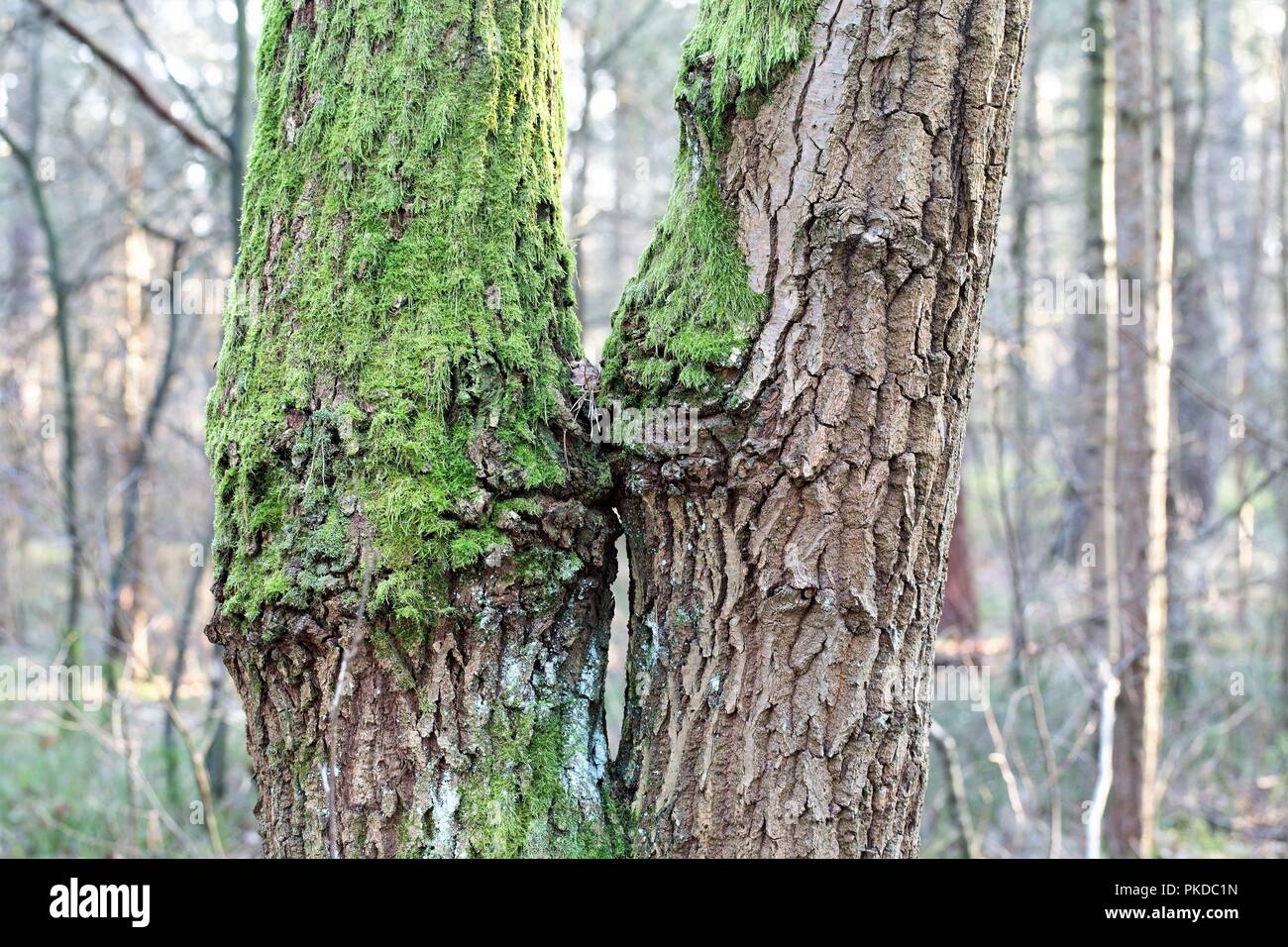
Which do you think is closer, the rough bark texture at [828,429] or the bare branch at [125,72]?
the rough bark texture at [828,429]

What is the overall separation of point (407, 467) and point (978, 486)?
6704 mm

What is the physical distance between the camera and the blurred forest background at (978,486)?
4828 millimetres

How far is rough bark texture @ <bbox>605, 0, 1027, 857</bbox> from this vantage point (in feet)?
4.93

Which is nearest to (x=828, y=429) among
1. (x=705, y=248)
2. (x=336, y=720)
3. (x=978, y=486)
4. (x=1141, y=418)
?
(x=705, y=248)

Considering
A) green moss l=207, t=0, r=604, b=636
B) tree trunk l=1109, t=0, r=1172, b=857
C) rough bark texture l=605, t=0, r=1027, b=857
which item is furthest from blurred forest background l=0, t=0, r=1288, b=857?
rough bark texture l=605, t=0, r=1027, b=857

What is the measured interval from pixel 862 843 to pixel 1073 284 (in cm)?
471

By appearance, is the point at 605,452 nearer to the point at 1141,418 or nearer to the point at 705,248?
the point at 705,248

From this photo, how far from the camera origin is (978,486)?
295 inches

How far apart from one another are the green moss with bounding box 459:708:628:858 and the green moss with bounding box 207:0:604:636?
27cm

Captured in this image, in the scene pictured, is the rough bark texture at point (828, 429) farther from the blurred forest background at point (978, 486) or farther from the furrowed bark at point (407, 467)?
the blurred forest background at point (978, 486)

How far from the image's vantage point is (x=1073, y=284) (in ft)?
17.6

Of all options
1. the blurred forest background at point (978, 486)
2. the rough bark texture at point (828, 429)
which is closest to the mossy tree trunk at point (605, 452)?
the rough bark texture at point (828, 429)

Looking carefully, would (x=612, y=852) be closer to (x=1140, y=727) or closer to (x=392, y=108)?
(x=392, y=108)
